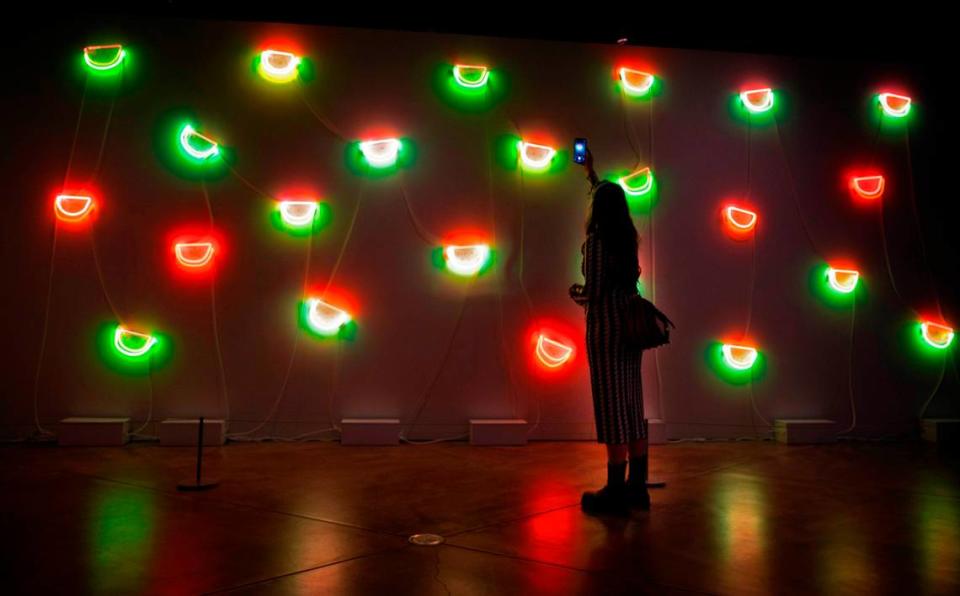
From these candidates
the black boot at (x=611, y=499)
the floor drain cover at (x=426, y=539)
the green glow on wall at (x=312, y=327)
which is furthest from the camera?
the green glow on wall at (x=312, y=327)

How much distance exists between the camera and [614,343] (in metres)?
2.71

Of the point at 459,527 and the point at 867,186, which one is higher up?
the point at 867,186

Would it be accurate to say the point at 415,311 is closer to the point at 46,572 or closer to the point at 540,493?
the point at 540,493

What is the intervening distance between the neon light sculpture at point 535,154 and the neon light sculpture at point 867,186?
7.29 ft

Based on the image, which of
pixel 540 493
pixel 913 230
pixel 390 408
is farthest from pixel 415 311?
pixel 913 230

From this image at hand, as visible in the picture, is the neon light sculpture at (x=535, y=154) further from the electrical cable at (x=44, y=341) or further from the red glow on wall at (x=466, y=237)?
the electrical cable at (x=44, y=341)

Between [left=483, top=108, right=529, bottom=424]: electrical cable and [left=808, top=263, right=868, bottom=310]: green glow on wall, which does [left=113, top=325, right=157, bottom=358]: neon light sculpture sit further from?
[left=808, top=263, right=868, bottom=310]: green glow on wall

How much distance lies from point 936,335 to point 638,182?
94.1 inches

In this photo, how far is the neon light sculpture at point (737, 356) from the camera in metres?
4.62

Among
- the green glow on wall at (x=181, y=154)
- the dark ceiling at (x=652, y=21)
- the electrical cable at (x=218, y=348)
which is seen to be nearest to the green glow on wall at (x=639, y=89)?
the dark ceiling at (x=652, y=21)

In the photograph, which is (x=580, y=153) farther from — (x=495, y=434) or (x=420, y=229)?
(x=495, y=434)

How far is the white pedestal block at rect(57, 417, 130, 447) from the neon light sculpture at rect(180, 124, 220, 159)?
1.68m

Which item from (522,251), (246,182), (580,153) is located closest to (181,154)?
(246,182)

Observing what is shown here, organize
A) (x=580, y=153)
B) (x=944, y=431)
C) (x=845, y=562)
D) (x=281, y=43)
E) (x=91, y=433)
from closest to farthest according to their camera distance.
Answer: (x=845, y=562) → (x=580, y=153) → (x=91, y=433) → (x=281, y=43) → (x=944, y=431)
